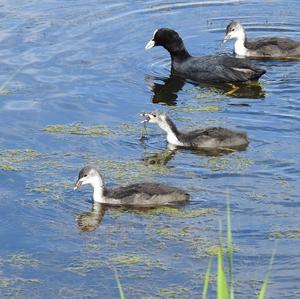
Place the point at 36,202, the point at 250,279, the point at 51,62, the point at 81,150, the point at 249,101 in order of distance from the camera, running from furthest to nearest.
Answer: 1. the point at 51,62
2. the point at 249,101
3. the point at 81,150
4. the point at 36,202
5. the point at 250,279

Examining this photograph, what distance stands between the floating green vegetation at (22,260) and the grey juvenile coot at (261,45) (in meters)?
8.78

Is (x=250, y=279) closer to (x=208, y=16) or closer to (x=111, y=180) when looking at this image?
(x=111, y=180)

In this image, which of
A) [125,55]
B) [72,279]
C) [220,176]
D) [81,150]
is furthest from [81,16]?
[72,279]

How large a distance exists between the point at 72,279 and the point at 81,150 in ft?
12.7

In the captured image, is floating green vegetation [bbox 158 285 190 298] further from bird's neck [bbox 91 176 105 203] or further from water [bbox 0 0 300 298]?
bird's neck [bbox 91 176 105 203]

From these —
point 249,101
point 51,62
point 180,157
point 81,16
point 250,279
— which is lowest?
point 250,279

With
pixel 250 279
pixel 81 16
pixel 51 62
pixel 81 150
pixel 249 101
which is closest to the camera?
pixel 250 279

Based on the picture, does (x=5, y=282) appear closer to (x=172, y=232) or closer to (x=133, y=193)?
(x=172, y=232)

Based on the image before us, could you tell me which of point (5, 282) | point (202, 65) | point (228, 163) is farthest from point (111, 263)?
point (202, 65)

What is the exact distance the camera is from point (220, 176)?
42.9ft

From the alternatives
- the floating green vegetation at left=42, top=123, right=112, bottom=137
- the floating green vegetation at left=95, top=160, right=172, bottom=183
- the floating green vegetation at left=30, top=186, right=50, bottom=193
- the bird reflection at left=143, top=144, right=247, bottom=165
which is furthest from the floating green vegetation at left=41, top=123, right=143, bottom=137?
the floating green vegetation at left=30, top=186, right=50, bottom=193

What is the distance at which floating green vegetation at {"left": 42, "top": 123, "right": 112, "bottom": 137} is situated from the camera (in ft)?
48.2

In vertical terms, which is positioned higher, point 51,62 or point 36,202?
point 51,62

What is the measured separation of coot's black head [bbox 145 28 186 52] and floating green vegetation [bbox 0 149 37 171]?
16.8 ft
